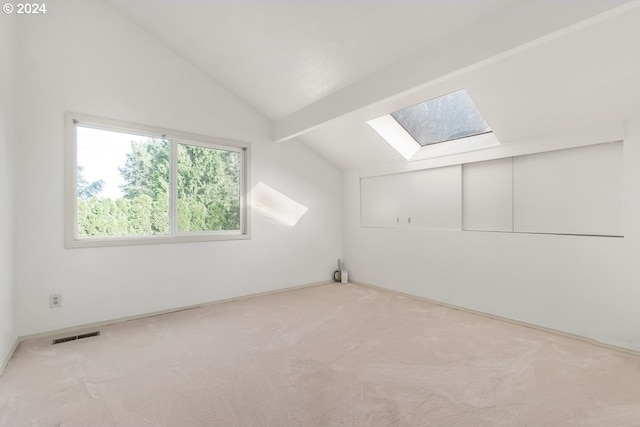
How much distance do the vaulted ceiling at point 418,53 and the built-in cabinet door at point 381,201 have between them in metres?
1.18

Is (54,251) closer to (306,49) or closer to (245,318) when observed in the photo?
(245,318)

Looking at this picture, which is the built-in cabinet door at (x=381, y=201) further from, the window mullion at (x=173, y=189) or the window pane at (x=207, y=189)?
the window mullion at (x=173, y=189)

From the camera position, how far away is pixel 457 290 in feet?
12.5

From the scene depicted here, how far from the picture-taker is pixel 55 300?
293 centimetres

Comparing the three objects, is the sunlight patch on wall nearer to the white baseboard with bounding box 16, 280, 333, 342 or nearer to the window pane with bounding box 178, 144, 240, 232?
the window pane with bounding box 178, 144, 240, 232

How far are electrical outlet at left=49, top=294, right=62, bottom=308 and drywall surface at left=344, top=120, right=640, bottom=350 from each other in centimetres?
393

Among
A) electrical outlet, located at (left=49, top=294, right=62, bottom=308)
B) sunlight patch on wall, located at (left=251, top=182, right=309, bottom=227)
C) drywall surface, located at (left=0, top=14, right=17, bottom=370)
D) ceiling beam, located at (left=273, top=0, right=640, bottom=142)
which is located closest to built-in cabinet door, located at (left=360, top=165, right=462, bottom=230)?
sunlight patch on wall, located at (left=251, top=182, right=309, bottom=227)

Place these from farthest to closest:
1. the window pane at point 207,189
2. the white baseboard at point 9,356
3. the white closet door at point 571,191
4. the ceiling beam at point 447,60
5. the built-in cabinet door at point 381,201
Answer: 1. the built-in cabinet door at point 381,201
2. the window pane at point 207,189
3. the white closet door at point 571,191
4. the white baseboard at point 9,356
5. the ceiling beam at point 447,60

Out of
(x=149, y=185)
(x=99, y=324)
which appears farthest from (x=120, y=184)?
(x=99, y=324)

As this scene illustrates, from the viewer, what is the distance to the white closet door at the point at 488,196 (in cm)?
344

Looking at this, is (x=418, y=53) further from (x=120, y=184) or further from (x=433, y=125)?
(x=120, y=184)

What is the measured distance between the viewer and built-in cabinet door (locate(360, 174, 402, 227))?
182 inches

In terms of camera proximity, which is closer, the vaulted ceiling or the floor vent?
the vaulted ceiling

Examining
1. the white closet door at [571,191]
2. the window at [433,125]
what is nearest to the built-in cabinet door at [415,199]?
the window at [433,125]
